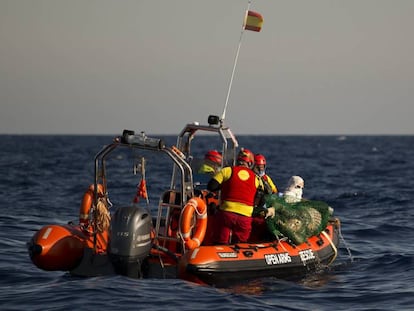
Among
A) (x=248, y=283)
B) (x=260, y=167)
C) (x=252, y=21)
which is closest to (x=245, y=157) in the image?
(x=260, y=167)

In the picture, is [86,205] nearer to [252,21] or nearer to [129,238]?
[129,238]

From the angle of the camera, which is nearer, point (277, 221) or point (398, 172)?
point (277, 221)

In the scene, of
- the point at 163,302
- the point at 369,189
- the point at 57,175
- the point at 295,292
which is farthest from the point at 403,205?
the point at 57,175

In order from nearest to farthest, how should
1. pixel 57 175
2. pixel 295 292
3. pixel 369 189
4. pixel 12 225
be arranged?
pixel 295 292
pixel 12 225
pixel 369 189
pixel 57 175

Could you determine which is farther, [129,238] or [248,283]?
[248,283]

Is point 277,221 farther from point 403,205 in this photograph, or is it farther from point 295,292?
point 403,205

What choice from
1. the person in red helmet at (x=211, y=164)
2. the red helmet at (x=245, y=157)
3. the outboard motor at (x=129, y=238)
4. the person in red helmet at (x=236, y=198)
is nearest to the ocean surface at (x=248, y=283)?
the outboard motor at (x=129, y=238)

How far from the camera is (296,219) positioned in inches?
490

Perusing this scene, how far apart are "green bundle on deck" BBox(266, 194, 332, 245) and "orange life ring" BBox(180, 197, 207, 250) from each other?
51.8 inches

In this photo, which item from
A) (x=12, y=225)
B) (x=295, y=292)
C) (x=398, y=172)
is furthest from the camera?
(x=398, y=172)

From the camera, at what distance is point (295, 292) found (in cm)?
1104

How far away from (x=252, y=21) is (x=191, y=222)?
4.50 meters

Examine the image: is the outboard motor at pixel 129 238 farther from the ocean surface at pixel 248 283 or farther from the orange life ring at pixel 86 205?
the orange life ring at pixel 86 205

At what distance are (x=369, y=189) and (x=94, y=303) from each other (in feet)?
67.9
